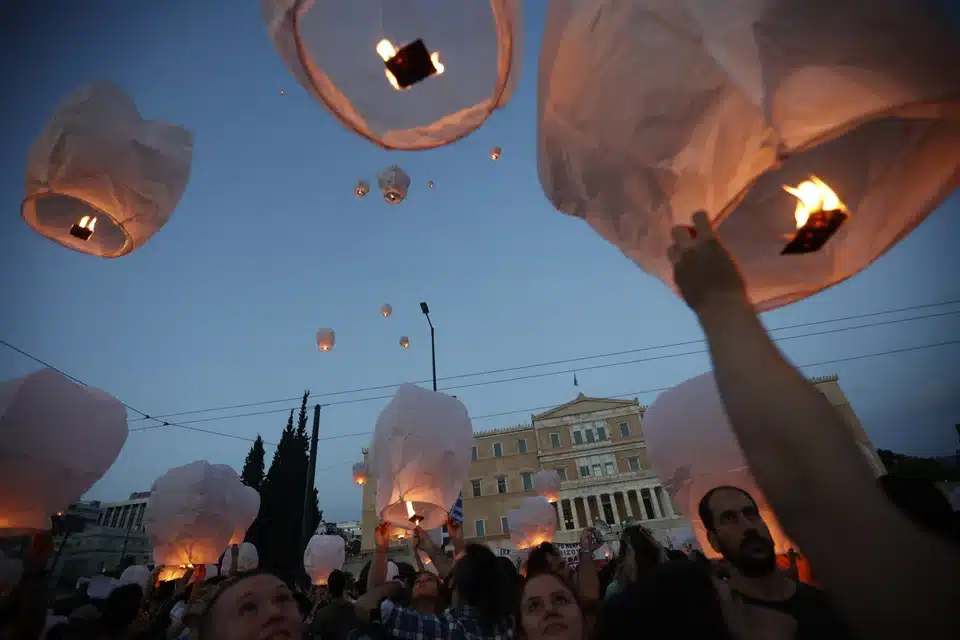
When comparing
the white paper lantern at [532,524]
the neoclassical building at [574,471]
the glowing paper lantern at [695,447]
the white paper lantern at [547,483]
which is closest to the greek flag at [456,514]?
the white paper lantern at [532,524]

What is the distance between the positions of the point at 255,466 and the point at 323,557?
30.0 m

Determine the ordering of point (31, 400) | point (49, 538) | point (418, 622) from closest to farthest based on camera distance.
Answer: point (418, 622), point (49, 538), point (31, 400)

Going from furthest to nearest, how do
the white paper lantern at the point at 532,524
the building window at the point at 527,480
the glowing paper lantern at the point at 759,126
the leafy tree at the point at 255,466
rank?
the building window at the point at 527,480 → the leafy tree at the point at 255,466 → the white paper lantern at the point at 532,524 → the glowing paper lantern at the point at 759,126

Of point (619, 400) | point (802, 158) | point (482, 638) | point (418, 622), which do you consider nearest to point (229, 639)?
point (418, 622)

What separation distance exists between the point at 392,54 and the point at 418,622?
8.78 feet

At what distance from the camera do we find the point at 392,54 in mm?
1702

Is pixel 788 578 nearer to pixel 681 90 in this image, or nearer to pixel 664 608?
pixel 664 608

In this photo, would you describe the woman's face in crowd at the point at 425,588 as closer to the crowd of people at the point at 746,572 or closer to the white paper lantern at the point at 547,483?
the crowd of people at the point at 746,572

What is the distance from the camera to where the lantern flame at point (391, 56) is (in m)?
1.70

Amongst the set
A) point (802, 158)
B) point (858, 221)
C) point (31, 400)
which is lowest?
point (858, 221)

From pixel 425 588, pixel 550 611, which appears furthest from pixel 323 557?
pixel 550 611

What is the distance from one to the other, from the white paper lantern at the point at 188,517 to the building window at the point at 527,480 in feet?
132

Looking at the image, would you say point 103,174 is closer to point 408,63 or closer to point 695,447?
point 408,63

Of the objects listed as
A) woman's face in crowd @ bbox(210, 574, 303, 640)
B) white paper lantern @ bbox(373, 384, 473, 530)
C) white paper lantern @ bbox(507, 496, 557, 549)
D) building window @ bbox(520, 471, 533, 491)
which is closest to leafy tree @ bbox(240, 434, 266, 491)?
building window @ bbox(520, 471, 533, 491)
